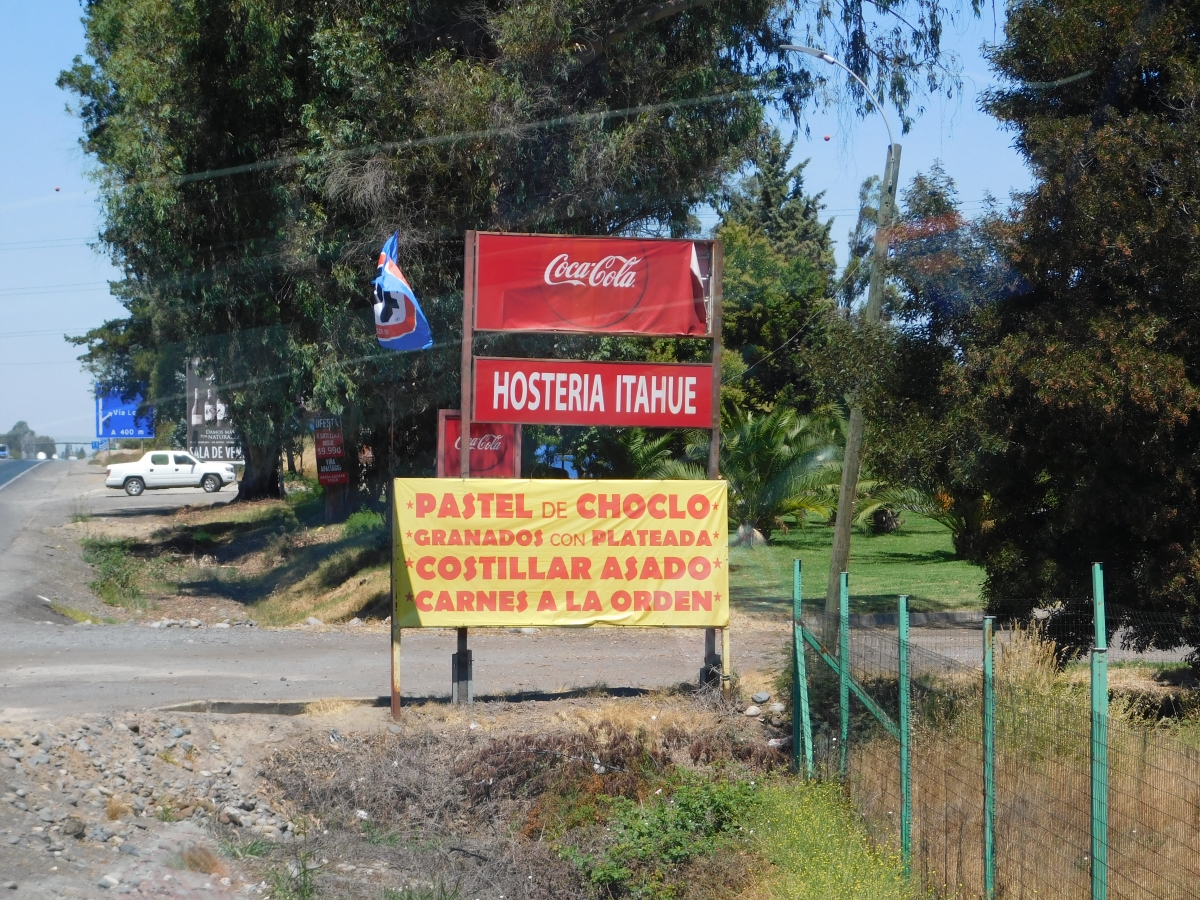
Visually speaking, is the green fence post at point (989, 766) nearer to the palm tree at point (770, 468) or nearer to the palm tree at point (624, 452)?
the palm tree at point (624, 452)

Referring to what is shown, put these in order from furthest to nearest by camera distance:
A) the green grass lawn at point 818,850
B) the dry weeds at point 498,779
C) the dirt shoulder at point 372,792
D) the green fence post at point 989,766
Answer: the dry weeds at point 498,779, the dirt shoulder at point 372,792, the green grass lawn at point 818,850, the green fence post at point 989,766

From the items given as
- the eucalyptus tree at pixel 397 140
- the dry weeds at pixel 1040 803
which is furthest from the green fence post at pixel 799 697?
the eucalyptus tree at pixel 397 140

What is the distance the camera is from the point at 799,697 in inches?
379

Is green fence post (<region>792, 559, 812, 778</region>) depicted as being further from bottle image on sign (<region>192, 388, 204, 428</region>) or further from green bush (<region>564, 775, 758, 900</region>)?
bottle image on sign (<region>192, 388, 204, 428</region>)

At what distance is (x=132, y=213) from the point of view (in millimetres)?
19359

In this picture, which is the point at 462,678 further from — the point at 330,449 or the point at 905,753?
the point at 330,449

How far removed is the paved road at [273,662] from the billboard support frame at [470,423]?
2.48 feet

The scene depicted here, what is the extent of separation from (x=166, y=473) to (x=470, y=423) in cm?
4675

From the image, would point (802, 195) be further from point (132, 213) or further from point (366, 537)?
point (132, 213)

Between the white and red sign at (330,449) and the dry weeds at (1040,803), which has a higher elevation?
the white and red sign at (330,449)

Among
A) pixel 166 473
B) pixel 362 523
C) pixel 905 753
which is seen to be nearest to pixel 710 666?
pixel 905 753

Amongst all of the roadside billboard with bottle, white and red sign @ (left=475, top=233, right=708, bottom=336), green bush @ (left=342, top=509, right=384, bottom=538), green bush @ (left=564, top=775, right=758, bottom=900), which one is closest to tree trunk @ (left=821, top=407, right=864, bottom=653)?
white and red sign @ (left=475, top=233, right=708, bottom=336)

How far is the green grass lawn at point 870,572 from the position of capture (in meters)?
17.9

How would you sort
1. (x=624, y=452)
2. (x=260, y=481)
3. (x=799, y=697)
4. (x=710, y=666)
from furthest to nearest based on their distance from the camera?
(x=260, y=481) < (x=624, y=452) < (x=710, y=666) < (x=799, y=697)
